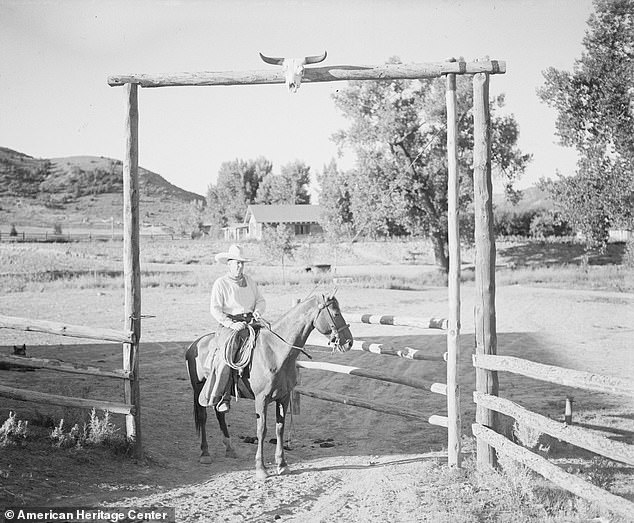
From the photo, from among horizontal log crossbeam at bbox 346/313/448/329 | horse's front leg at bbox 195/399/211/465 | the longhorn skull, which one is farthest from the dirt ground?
the longhorn skull

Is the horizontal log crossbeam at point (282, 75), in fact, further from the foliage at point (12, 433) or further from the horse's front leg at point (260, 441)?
the foliage at point (12, 433)

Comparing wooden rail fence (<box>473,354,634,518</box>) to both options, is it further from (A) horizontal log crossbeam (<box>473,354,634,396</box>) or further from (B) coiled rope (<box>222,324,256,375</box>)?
(B) coiled rope (<box>222,324,256,375</box>)

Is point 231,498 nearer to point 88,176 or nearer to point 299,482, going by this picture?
point 299,482

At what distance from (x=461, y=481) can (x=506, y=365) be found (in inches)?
50.3

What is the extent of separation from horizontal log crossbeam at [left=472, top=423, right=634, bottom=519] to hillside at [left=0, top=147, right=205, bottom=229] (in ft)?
265

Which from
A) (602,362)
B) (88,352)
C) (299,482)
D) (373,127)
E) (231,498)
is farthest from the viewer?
(373,127)

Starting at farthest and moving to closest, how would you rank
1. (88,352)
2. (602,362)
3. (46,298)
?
(46,298) < (88,352) < (602,362)

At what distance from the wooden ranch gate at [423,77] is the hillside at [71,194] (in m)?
78.6

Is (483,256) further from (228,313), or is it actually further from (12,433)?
(12,433)

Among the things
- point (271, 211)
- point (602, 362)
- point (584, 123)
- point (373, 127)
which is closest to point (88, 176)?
point (271, 211)

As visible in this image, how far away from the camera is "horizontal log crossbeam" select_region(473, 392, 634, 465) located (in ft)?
15.4

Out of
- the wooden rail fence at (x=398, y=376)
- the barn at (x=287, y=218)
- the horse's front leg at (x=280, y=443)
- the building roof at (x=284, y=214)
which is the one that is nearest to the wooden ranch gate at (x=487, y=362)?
the wooden rail fence at (x=398, y=376)

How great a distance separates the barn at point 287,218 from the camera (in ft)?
190

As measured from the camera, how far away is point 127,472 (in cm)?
673
